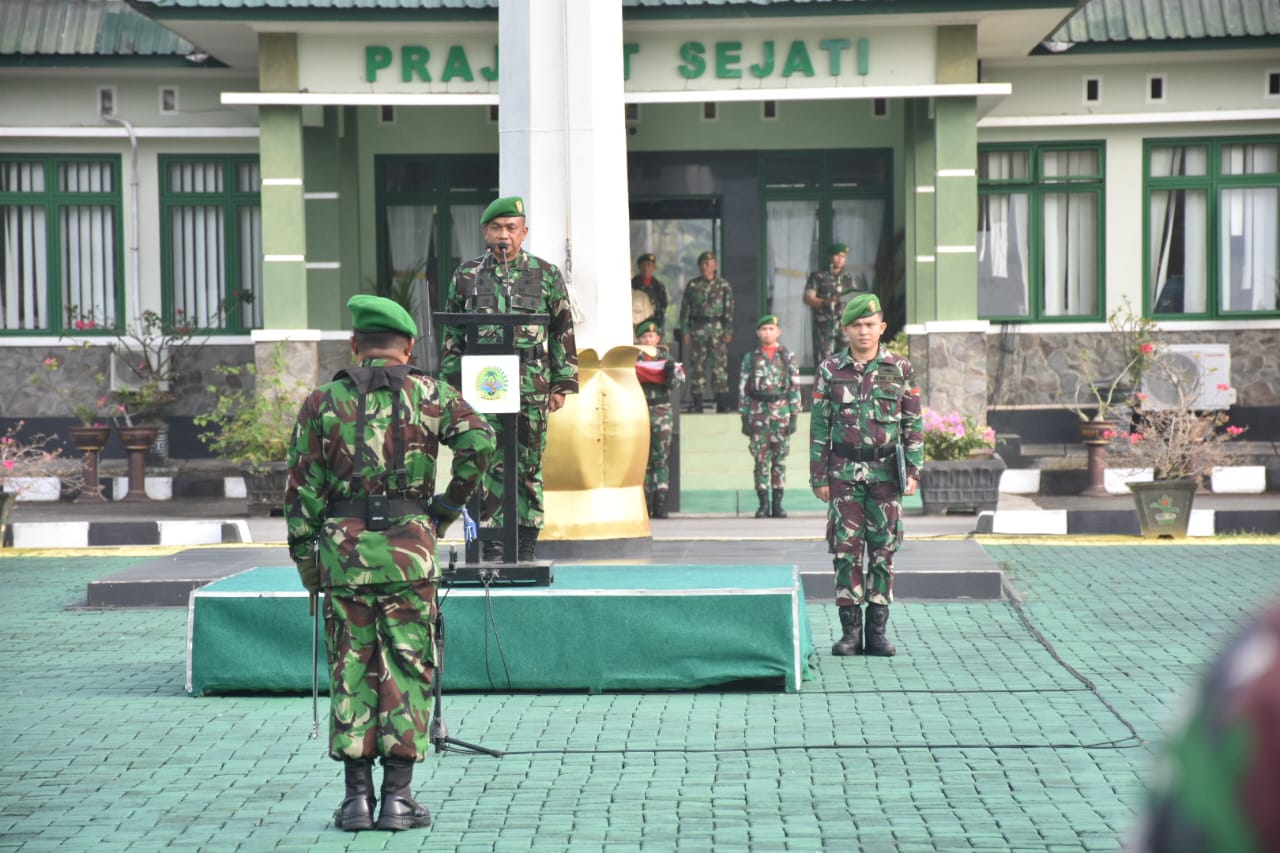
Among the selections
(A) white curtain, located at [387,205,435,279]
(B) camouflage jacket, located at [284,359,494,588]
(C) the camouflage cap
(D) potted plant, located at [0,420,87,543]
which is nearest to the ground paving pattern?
(B) camouflage jacket, located at [284,359,494,588]

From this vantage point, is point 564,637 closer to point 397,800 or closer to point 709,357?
point 397,800

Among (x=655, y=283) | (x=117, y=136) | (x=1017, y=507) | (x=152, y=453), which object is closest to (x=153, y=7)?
(x=117, y=136)

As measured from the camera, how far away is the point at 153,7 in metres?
16.6

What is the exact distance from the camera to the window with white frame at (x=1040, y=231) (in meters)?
20.5

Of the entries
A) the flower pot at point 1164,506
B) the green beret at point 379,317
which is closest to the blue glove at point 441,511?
the green beret at point 379,317

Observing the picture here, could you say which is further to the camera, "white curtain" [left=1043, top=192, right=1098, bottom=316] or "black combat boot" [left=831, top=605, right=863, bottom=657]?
"white curtain" [left=1043, top=192, right=1098, bottom=316]

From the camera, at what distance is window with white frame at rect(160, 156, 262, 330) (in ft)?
67.5

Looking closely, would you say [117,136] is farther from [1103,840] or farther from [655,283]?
[1103,840]

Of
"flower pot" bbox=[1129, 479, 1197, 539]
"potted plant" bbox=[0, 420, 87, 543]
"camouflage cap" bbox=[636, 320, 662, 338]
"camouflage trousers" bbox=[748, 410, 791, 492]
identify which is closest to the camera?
"flower pot" bbox=[1129, 479, 1197, 539]

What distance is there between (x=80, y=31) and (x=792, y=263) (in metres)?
8.85

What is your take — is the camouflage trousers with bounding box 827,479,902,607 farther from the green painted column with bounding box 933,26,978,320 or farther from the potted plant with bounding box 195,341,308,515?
the green painted column with bounding box 933,26,978,320

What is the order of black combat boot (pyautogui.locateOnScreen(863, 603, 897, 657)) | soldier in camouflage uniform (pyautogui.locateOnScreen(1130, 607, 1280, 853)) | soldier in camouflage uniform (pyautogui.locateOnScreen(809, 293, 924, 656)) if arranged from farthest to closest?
black combat boot (pyautogui.locateOnScreen(863, 603, 897, 657))
soldier in camouflage uniform (pyautogui.locateOnScreen(809, 293, 924, 656))
soldier in camouflage uniform (pyautogui.locateOnScreen(1130, 607, 1280, 853))

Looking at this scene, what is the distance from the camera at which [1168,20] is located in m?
19.4

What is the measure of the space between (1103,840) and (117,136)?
56.5ft
